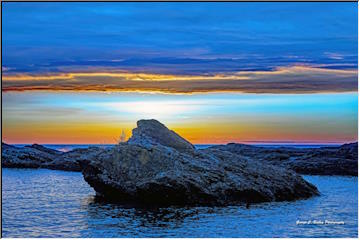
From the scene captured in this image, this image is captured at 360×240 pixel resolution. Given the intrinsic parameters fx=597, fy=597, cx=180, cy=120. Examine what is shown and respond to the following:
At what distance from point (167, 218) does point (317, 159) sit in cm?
4327

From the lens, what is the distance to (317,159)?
247 feet

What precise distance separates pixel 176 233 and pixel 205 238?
1844mm

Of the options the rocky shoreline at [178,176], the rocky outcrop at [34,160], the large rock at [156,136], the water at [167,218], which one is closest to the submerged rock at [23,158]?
the rocky outcrop at [34,160]

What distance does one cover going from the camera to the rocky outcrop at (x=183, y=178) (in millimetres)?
40125

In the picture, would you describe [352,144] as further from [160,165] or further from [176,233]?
[176,233]

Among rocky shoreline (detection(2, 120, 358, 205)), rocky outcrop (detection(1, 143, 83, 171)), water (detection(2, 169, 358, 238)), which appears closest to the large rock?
rocky shoreline (detection(2, 120, 358, 205))

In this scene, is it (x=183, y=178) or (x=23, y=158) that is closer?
(x=183, y=178)

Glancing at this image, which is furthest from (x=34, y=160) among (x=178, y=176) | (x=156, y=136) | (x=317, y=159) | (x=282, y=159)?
(x=178, y=176)

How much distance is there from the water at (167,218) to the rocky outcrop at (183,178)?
1403 millimetres

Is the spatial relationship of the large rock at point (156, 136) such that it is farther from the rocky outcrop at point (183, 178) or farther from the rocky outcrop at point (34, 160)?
the rocky outcrop at point (34, 160)

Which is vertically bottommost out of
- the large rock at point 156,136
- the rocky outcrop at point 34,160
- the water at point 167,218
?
the water at point 167,218

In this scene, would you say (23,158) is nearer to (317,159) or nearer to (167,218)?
(317,159)

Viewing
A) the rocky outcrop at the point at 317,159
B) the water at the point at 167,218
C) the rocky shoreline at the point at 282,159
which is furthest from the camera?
the rocky shoreline at the point at 282,159

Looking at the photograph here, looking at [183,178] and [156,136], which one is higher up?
[156,136]
